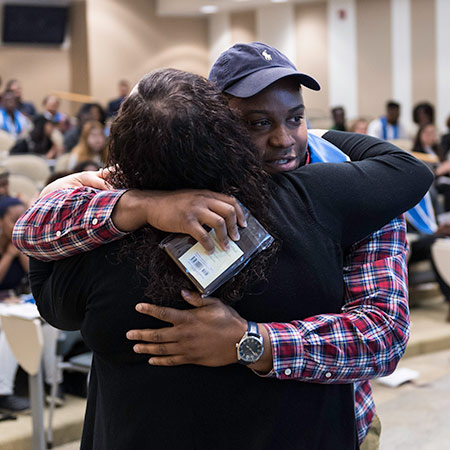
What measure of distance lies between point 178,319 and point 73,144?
769 cm

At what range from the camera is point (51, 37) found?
15.0 meters

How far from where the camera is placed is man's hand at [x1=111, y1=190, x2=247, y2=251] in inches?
40.4

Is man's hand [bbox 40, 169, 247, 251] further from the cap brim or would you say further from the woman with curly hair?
the cap brim

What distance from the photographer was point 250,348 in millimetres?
1101

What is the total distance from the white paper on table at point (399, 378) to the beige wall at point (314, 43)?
1003cm

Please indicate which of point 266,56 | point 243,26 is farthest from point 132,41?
point 266,56

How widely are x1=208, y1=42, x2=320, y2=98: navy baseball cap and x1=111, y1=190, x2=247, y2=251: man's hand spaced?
27 cm

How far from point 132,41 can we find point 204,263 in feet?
48.7

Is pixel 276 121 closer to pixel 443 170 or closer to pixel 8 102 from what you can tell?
pixel 443 170

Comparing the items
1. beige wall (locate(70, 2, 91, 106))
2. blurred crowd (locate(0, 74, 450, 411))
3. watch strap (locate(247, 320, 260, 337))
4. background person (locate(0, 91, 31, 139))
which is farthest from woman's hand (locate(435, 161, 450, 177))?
beige wall (locate(70, 2, 91, 106))

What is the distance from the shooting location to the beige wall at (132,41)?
14.9 metres

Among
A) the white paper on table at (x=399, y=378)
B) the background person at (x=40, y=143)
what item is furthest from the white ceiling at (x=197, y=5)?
the white paper on table at (x=399, y=378)

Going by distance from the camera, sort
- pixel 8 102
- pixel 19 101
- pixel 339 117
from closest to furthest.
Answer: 1. pixel 8 102
2. pixel 19 101
3. pixel 339 117

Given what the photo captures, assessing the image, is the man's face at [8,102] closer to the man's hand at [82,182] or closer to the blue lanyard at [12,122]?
the blue lanyard at [12,122]
